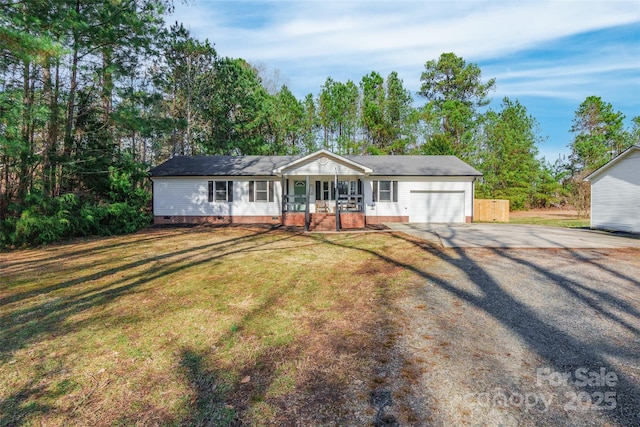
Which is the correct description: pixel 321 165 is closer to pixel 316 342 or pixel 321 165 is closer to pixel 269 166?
pixel 269 166

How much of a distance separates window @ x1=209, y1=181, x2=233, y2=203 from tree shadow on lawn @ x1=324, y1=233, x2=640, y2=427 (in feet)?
41.6

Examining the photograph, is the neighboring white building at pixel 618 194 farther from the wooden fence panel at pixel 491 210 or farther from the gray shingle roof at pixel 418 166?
the gray shingle roof at pixel 418 166

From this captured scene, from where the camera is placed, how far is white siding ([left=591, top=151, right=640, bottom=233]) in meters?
12.9

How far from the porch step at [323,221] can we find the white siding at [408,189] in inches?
118

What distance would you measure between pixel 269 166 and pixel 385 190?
7038 millimetres

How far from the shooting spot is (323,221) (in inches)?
602

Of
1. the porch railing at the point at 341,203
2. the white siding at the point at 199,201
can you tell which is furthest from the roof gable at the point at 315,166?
the porch railing at the point at 341,203

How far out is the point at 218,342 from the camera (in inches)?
141

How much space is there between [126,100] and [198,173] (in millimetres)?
5097

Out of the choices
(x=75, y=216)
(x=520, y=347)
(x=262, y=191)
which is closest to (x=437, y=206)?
(x=262, y=191)

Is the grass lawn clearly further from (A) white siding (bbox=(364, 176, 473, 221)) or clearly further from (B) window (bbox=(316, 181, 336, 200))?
(B) window (bbox=(316, 181, 336, 200))

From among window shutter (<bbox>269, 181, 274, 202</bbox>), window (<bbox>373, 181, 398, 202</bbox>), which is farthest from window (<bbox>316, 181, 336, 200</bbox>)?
window shutter (<bbox>269, 181, 274, 202</bbox>)

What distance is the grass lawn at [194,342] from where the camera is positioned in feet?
8.23

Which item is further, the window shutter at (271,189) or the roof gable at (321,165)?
the window shutter at (271,189)
